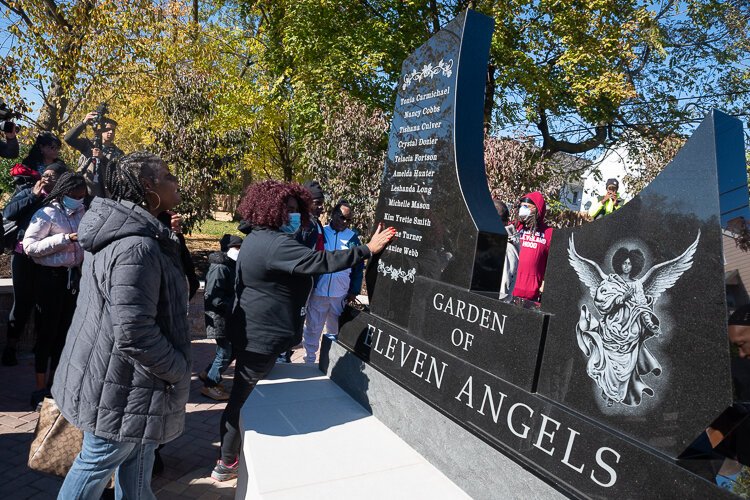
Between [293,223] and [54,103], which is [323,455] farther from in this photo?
[54,103]

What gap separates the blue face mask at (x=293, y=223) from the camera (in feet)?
12.2

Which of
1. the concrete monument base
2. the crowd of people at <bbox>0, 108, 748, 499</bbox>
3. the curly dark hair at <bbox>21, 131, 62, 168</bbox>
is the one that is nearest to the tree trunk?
the crowd of people at <bbox>0, 108, 748, 499</bbox>

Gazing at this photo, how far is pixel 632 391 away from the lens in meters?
2.18

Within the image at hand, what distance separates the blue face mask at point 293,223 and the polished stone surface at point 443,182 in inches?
28.6

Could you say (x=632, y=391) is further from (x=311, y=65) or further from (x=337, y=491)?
(x=311, y=65)

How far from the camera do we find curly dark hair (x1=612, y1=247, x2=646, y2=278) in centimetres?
223

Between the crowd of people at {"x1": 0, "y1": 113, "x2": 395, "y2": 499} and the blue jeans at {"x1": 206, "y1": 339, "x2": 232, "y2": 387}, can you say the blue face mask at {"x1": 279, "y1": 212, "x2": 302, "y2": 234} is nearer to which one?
the crowd of people at {"x1": 0, "y1": 113, "x2": 395, "y2": 499}

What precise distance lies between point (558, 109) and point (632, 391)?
1421 centimetres

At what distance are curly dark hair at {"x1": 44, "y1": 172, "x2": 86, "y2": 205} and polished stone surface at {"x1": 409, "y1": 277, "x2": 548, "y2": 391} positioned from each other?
293 cm

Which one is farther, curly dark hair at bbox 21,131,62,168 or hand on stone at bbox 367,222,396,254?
curly dark hair at bbox 21,131,62,168

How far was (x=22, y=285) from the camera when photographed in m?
4.83

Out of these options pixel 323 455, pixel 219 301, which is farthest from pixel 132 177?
pixel 219 301

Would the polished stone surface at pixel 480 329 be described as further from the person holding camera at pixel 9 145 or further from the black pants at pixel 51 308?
the person holding camera at pixel 9 145

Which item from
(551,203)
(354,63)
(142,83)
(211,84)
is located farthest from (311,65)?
(551,203)
